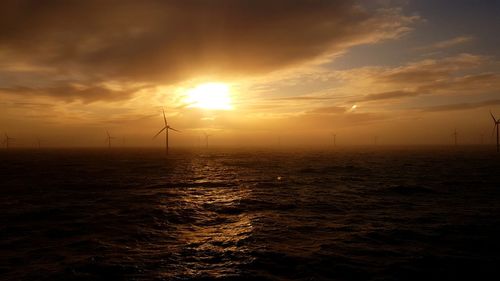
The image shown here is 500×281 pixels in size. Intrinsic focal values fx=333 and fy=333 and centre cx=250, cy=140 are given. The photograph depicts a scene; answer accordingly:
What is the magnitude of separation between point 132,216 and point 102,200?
13.0m

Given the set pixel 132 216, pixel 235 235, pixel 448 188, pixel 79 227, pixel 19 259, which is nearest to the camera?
pixel 19 259

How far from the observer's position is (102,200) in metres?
45.5

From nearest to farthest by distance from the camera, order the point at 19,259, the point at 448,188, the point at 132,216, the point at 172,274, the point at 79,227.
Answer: the point at 172,274 < the point at 19,259 < the point at 79,227 < the point at 132,216 < the point at 448,188

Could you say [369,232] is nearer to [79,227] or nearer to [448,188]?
[79,227]

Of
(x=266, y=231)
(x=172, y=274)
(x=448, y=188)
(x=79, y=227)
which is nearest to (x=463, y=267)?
(x=266, y=231)

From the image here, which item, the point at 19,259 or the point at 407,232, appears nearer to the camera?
the point at 19,259

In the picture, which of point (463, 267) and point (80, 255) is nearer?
point (463, 267)

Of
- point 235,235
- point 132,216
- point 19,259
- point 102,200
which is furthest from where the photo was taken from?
point 102,200

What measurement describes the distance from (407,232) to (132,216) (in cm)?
2658

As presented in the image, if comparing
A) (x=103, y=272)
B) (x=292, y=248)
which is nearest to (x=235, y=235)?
(x=292, y=248)

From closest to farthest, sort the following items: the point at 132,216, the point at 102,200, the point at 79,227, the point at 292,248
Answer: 1. the point at 292,248
2. the point at 79,227
3. the point at 132,216
4. the point at 102,200

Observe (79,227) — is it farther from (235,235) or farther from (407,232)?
(407,232)

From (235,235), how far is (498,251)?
18868 millimetres

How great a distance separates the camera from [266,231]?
28906 mm
